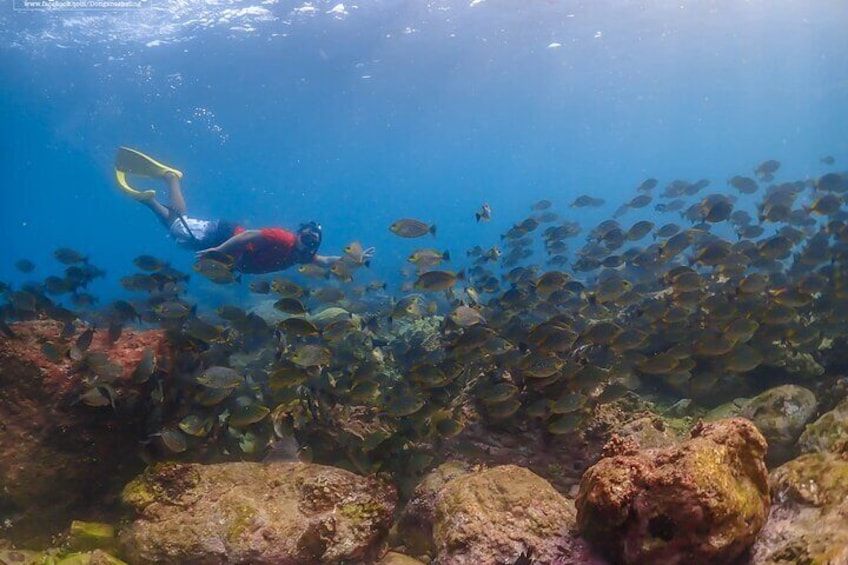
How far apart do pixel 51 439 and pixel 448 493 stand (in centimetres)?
422

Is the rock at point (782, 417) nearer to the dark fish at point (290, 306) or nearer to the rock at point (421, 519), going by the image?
the rock at point (421, 519)

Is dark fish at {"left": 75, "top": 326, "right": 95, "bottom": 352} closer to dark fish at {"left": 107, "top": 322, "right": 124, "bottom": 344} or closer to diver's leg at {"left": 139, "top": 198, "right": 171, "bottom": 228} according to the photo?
dark fish at {"left": 107, "top": 322, "right": 124, "bottom": 344}

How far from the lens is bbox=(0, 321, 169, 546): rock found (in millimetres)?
5391

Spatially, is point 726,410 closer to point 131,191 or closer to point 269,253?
point 269,253

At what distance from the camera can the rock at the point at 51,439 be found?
5.39 m

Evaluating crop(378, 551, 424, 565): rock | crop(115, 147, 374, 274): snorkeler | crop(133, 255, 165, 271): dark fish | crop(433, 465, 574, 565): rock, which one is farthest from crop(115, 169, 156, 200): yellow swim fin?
crop(433, 465, 574, 565): rock

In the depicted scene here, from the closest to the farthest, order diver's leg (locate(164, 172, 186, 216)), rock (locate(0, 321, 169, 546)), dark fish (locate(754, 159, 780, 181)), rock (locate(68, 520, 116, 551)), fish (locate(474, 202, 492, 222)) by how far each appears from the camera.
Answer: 1. rock (locate(68, 520, 116, 551))
2. rock (locate(0, 321, 169, 546))
3. fish (locate(474, 202, 492, 222))
4. diver's leg (locate(164, 172, 186, 216))
5. dark fish (locate(754, 159, 780, 181))

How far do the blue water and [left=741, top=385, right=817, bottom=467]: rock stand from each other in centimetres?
1413

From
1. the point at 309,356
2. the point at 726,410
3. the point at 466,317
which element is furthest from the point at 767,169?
the point at 309,356

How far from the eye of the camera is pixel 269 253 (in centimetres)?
953

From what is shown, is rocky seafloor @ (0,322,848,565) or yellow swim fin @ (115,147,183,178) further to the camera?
yellow swim fin @ (115,147,183,178)

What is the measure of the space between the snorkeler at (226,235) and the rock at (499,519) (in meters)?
6.27

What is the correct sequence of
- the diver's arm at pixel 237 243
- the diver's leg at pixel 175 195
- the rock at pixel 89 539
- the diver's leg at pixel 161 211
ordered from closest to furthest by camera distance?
the rock at pixel 89 539, the diver's arm at pixel 237 243, the diver's leg at pixel 161 211, the diver's leg at pixel 175 195

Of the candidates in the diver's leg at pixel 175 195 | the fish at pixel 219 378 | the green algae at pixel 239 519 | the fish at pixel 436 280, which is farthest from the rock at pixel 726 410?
the diver's leg at pixel 175 195
